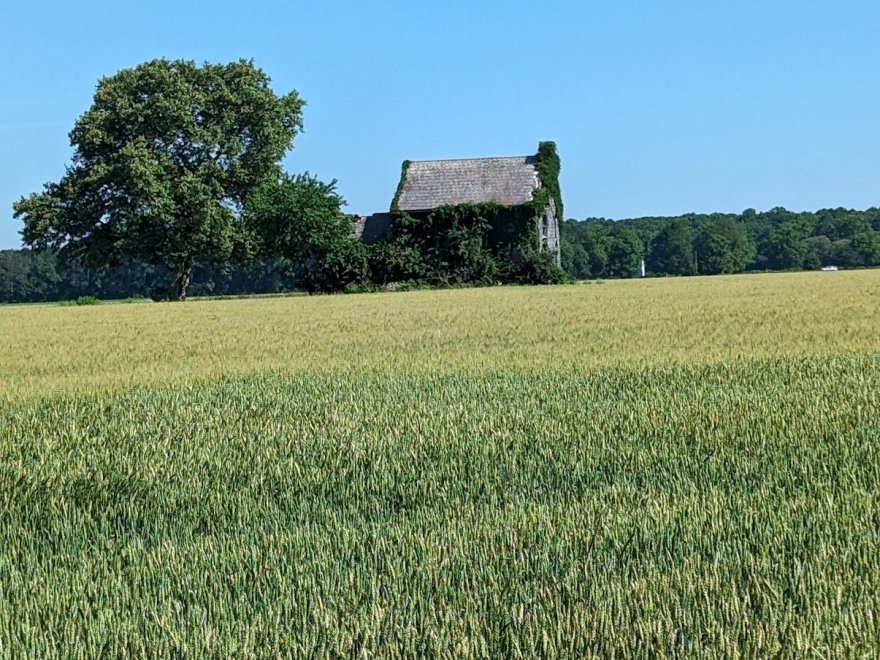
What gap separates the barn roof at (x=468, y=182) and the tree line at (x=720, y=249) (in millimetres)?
63359

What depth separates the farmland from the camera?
2.69 meters

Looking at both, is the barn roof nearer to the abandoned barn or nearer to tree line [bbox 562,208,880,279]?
the abandoned barn

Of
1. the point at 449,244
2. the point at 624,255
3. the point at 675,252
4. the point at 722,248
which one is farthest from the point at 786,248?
the point at 449,244

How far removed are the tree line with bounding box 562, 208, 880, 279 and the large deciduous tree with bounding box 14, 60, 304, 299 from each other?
6765cm

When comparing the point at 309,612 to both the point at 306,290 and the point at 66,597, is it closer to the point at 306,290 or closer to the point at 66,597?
the point at 66,597

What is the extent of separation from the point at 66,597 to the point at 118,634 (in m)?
0.42

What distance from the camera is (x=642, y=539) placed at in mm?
3479

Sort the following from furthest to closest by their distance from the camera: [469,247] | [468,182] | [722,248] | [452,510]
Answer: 1. [722,248]
2. [468,182]
3. [469,247]
4. [452,510]

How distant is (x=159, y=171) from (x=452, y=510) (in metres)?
42.8

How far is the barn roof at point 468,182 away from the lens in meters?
46.8

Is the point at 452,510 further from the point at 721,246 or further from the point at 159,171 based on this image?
the point at 721,246

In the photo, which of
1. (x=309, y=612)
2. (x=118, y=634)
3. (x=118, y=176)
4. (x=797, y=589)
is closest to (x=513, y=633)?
(x=309, y=612)

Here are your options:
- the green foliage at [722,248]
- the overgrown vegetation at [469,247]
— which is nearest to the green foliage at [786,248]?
the green foliage at [722,248]

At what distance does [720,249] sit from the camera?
11856 centimetres
